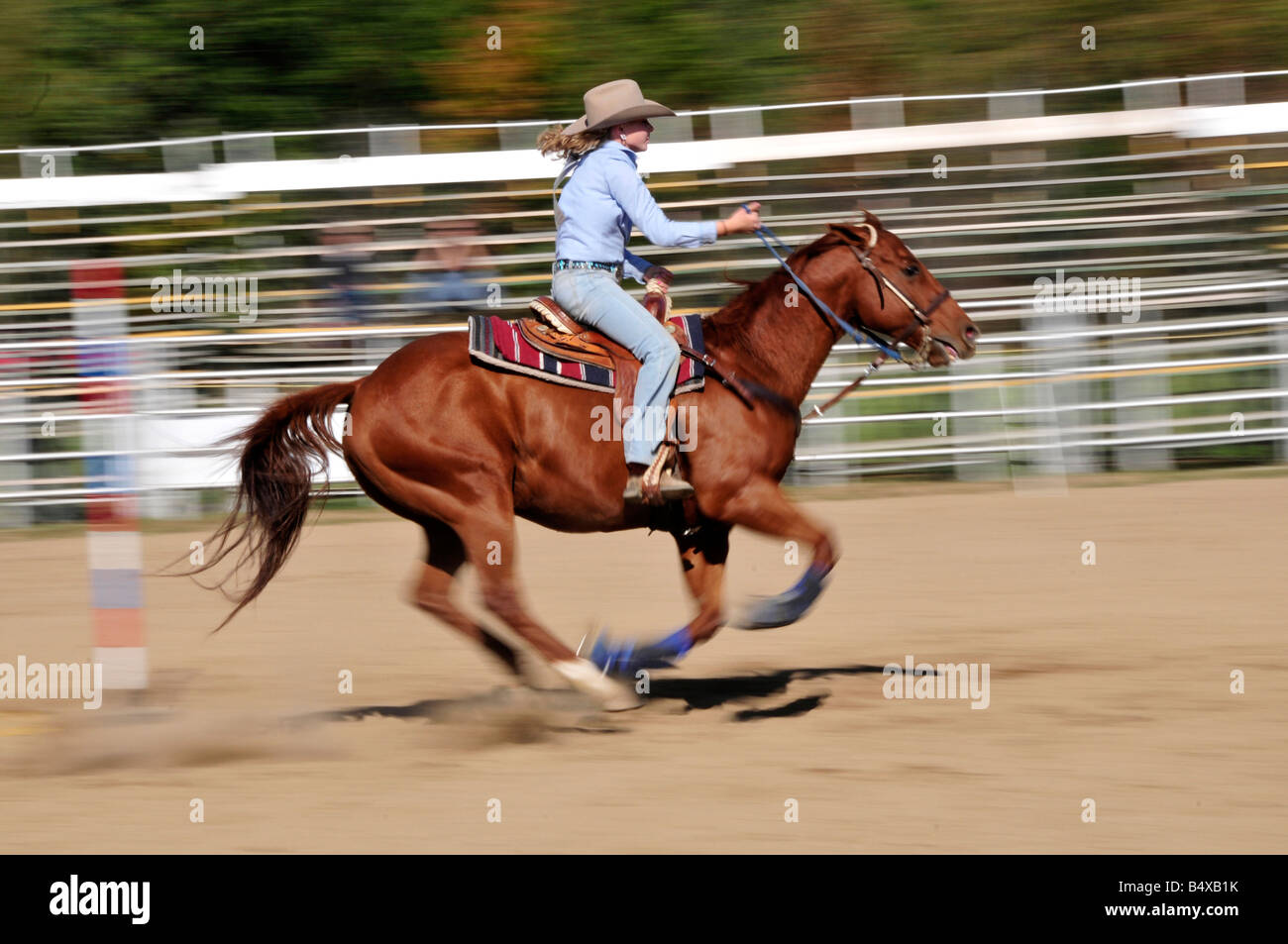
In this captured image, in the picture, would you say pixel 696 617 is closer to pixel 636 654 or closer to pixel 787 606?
pixel 636 654

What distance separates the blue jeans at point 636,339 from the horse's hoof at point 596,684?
0.85 metres

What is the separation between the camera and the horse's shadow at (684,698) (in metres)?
6.28

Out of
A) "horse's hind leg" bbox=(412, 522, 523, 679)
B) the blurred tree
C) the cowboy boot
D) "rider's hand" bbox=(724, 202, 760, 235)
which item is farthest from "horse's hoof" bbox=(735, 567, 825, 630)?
the blurred tree

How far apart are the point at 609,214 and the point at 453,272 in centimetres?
599

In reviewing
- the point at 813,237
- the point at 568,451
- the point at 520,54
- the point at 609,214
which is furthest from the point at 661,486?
the point at 520,54

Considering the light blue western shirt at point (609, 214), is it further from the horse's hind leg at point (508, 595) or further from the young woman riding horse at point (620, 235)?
the horse's hind leg at point (508, 595)

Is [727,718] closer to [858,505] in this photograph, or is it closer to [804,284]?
[804,284]

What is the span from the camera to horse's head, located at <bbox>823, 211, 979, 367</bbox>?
6.34 meters

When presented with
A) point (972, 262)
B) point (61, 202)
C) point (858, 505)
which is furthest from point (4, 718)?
point (972, 262)

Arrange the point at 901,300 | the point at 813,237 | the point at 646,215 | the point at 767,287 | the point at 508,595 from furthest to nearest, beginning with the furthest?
the point at 813,237
the point at 767,287
the point at 901,300
the point at 508,595
the point at 646,215

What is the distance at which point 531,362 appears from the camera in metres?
6.09

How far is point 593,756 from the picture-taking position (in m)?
5.69

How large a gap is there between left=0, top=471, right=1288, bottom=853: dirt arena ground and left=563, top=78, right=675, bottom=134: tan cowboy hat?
210 cm

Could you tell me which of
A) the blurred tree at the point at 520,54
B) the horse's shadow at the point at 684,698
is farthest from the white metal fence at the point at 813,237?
the horse's shadow at the point at 684,698
